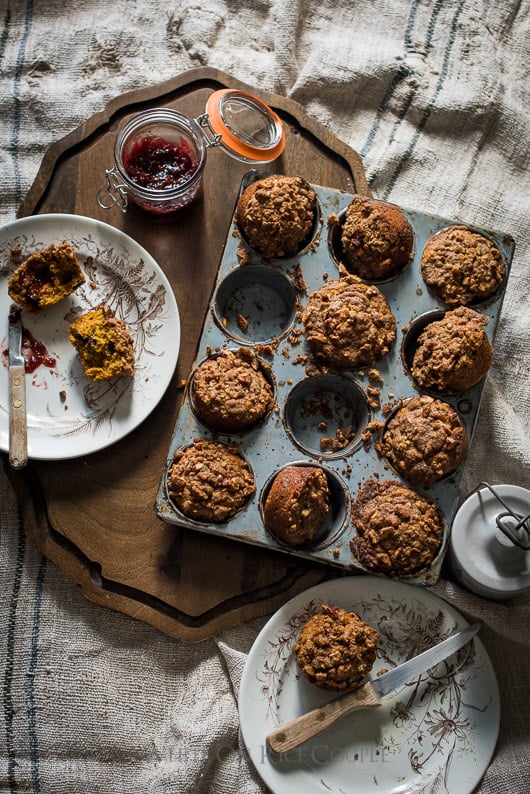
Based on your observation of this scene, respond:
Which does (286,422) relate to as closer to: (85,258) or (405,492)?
(405,492)

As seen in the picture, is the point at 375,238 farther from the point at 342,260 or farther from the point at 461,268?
the point at 461,268

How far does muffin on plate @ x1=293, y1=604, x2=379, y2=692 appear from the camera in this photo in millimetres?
2889

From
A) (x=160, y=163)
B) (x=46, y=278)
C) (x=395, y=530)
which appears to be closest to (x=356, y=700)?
(x=395, y=530)

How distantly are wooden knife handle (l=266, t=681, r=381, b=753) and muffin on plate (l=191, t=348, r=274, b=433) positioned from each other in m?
1.16

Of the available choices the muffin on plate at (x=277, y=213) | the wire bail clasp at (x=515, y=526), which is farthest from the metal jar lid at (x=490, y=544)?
the muffin on plate at (x=277, y=213)

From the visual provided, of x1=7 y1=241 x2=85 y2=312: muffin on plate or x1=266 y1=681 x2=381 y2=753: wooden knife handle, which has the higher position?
x1=7 y1=241 x2=85 y2=312: muffin on plate

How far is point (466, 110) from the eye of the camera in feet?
11.8

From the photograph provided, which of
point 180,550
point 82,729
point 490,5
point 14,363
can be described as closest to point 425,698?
point 180,550

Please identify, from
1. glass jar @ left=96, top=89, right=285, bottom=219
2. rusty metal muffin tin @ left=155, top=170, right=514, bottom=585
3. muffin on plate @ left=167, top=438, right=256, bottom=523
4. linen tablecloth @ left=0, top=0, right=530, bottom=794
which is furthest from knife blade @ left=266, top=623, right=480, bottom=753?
glass jar @ left=96, top=89, right=285, bottom=219

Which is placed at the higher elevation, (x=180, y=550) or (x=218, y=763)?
(x=180, y=550)

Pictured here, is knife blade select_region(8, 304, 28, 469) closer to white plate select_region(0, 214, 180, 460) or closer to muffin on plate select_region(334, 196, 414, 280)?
white plate select_region(0, 214, 180, 460)

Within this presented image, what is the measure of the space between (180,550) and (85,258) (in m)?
1.35

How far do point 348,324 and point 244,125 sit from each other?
A: 3.37 feet

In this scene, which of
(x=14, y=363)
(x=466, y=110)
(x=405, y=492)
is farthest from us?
(x=466, y=110)
